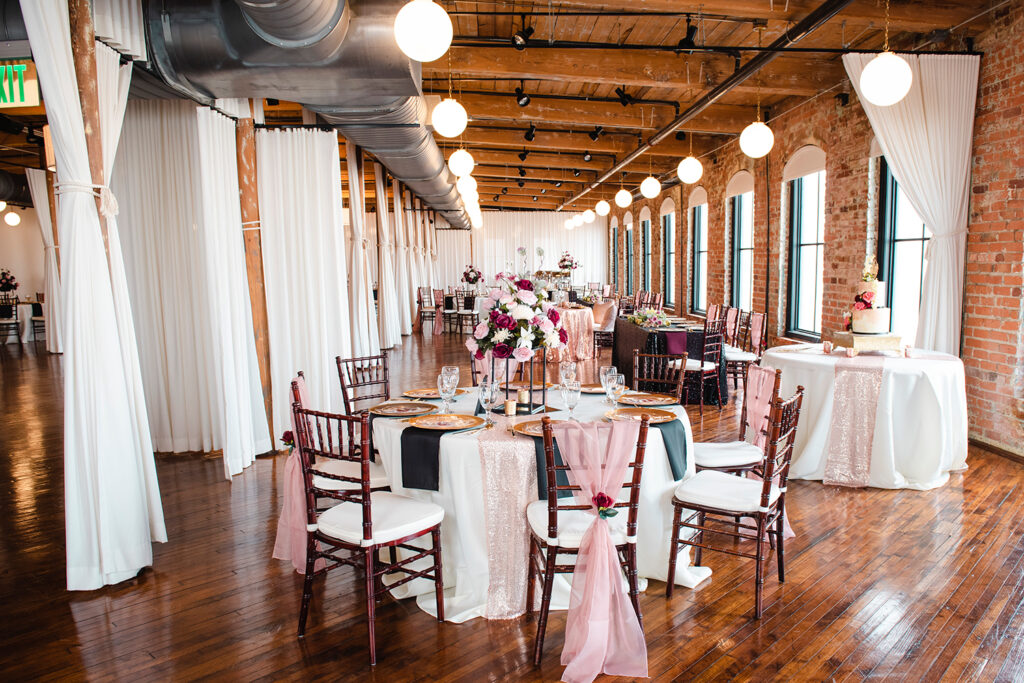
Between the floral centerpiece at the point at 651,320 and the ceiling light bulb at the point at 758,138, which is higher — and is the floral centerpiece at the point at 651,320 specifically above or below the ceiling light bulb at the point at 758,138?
below

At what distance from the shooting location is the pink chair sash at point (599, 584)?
2561mm

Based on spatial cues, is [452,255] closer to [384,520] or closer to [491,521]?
[491,521]

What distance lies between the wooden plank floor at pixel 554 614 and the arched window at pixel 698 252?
9.03 m

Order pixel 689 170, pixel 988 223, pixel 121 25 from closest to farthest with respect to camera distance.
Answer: pixel 121 25
pixel 988 223
pixel 689 170

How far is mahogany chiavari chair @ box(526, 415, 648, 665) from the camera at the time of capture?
262 cm

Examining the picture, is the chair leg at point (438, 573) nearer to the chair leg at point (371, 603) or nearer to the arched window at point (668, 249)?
the chair leg at point (371, 603)

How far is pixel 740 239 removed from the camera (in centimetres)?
1116

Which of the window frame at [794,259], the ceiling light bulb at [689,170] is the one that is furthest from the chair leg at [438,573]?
the window frame at [794,259]

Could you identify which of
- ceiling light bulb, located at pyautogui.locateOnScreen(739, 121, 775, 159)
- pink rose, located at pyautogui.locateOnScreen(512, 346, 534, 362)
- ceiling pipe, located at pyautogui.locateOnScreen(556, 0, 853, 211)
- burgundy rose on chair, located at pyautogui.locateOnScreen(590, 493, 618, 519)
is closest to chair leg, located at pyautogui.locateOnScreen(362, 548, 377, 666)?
burgundy rose on chair, located at pyautogui.locateOnScreen(590, 493, 618, 519)

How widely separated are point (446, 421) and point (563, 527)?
0.88 meters

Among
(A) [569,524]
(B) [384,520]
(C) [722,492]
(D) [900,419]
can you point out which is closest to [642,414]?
(C) [722,492]

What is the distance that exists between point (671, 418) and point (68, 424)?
3.12 metres

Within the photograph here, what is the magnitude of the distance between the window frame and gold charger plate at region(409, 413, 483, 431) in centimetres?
666

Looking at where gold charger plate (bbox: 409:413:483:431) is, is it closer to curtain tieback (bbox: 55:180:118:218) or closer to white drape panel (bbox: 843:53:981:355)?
curtain tieback (bbox: 55:180:118:218)
